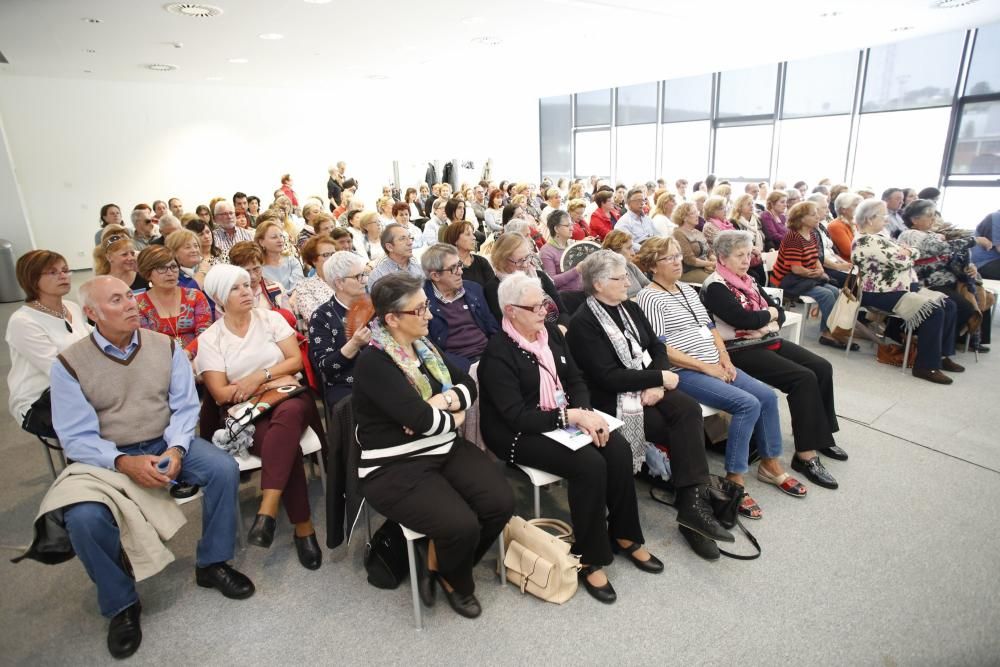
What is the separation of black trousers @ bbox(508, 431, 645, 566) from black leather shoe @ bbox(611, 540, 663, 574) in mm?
51

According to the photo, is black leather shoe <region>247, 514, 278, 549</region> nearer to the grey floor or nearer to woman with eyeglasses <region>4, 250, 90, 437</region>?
the grey floor

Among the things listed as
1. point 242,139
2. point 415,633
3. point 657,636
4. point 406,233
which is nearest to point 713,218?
point 406,233

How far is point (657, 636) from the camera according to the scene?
6.33 ft

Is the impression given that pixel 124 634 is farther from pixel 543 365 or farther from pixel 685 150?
pixel 685 150

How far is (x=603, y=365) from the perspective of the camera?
2.51 m

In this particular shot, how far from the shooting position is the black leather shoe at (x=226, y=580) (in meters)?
2.16

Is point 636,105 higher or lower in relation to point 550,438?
higher

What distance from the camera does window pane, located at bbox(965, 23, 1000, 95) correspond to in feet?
25.2

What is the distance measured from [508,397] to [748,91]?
1114 cm

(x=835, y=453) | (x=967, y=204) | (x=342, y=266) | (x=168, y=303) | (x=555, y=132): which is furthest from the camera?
(x=555, y=132)

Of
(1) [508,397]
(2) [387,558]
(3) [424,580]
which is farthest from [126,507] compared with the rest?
(1) [508,397]

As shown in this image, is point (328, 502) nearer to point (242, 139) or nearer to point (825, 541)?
point (825, 541)

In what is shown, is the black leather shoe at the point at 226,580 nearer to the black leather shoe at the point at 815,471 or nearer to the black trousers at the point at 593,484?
the black trousers at the point at 593,484

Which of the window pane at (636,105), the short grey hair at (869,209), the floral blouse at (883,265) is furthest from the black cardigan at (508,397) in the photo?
the window pane at (636,105)
